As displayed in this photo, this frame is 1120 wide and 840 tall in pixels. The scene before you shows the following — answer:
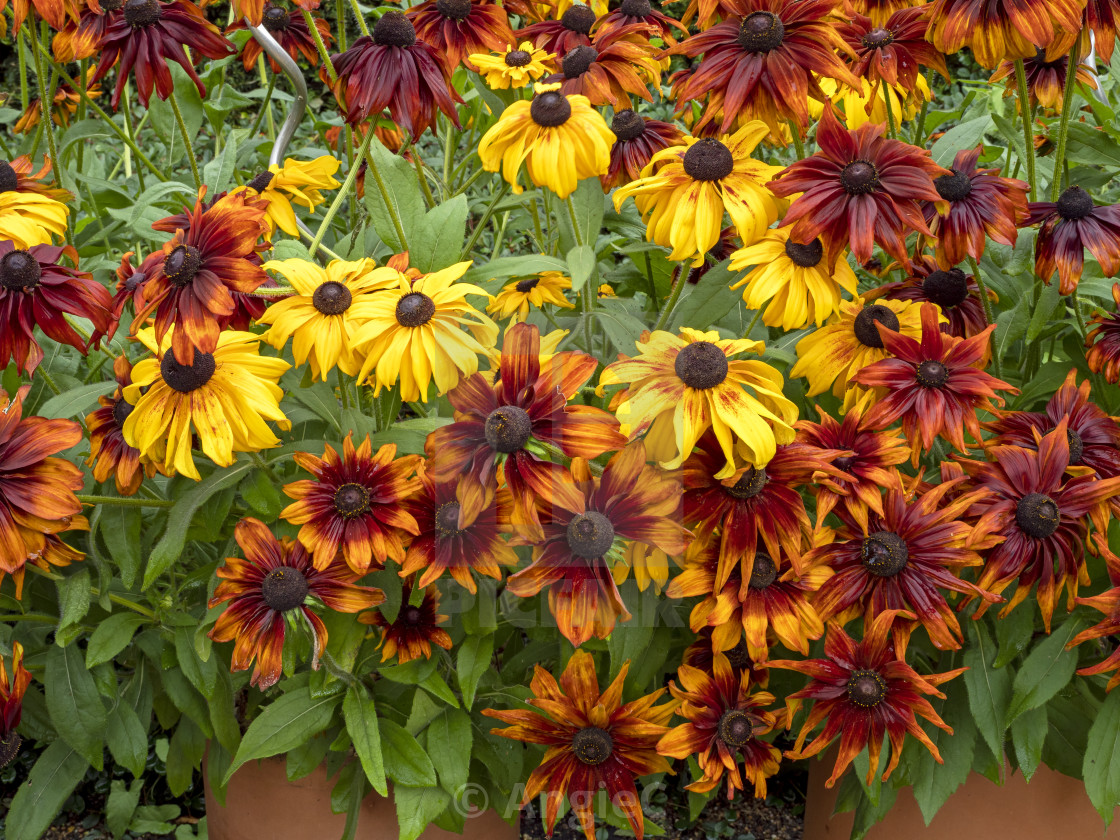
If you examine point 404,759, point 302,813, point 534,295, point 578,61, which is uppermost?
point 578,61

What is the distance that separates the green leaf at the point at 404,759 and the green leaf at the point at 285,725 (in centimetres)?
7

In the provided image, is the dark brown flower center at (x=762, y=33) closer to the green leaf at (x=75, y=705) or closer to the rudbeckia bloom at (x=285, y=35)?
the rudbeckia bloom at (x=285, y=35)

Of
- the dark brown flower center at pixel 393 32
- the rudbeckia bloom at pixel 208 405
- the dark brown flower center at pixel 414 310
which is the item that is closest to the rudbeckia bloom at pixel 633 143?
the dark brown flower center at pixel 393 32

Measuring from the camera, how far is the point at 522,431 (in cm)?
71

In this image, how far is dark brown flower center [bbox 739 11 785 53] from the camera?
88 centimetres

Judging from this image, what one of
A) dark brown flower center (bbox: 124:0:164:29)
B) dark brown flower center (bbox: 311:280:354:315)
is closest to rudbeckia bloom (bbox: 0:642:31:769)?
dark brown flower center (bbox: 311:280:354:315)

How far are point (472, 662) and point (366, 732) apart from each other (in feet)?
0.41

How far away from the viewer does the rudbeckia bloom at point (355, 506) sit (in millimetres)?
821

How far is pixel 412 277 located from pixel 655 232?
228 millimetres

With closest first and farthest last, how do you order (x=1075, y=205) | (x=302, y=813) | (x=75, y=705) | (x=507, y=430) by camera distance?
(x=507, y=430) → (x=1075, y=205) → (x=75, y=705) → (x=302, y=813)

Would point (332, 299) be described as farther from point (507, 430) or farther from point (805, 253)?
point (805, 253)

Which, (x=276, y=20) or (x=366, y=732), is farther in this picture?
(x=276, y=20)

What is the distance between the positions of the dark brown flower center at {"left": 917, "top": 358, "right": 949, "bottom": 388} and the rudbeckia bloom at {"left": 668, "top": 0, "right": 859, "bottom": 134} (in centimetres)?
24

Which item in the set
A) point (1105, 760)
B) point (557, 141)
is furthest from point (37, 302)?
point (1105, 760)
